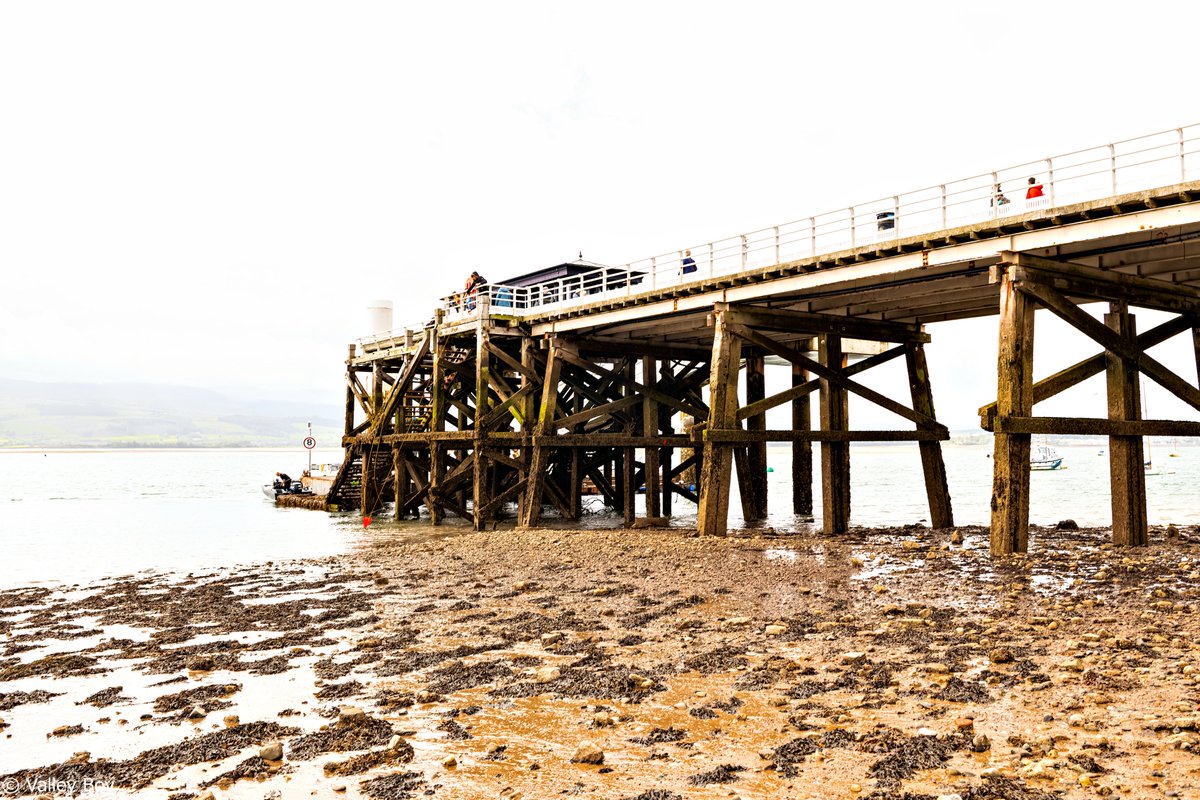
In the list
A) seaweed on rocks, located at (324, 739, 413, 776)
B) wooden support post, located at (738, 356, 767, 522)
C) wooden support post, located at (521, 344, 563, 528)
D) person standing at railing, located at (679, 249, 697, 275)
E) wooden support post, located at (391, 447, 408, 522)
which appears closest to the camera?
seaweed on rocks, located at (324, 739, 413, 776)

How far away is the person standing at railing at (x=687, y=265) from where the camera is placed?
2093 centimetres

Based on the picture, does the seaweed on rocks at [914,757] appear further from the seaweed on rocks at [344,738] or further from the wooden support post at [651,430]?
the wooden support post at [651,430]

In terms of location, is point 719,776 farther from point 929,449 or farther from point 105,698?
point 929,449

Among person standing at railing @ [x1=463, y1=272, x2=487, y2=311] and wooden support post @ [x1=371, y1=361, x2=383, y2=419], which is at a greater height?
person standing at railing @ [x1=463, y1=272, x2=487, y2=311]

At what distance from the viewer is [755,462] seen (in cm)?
3092

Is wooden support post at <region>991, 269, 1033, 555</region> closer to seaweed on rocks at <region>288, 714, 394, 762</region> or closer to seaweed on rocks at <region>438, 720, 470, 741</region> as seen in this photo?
seaweed on rocks at <region>438, 720, 470, 741</region>

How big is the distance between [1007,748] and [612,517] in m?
26.7

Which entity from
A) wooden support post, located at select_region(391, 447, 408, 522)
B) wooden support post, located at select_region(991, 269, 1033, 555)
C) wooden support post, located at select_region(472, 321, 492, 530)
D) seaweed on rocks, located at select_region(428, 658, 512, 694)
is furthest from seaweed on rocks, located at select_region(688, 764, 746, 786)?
wooden support post, located at select_region(391, 447, 408, 522)

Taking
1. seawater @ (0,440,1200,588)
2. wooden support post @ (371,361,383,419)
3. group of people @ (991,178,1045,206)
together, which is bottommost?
seawater @ (0,440,1200,588)

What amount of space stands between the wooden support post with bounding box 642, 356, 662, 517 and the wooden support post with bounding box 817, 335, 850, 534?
654 cm

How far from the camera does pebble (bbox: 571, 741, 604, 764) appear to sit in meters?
6.26

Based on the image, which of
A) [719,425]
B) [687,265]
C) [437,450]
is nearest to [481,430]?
[437,450]

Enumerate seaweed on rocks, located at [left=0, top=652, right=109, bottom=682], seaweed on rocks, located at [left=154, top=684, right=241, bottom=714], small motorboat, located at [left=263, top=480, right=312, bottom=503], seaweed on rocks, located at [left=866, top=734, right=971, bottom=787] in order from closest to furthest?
seaweed on rocks, located at [left=866, top=734, right=971, bottom=787] → seaweed on rocks, located at [left=154, top=684, right=241, bottom=714] → seaweed on rocks, located at [left=0, top=652, right=109, bottom=682] → small motorboat, located at [left=263, top=480, right=312, bottom=503]

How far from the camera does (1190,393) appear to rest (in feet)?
54.9
